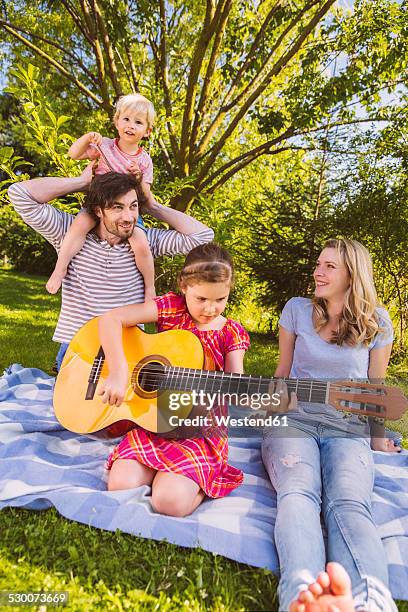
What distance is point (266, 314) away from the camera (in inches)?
292

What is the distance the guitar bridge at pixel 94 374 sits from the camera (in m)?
2.28

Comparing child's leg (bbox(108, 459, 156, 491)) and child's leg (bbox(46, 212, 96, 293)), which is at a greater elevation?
child's leg (bbox(46, 212, 96, 293))

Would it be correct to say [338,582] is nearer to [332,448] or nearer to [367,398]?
[367,398]

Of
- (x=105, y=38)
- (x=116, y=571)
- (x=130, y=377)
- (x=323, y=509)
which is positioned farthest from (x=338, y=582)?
(x=105, y=38)

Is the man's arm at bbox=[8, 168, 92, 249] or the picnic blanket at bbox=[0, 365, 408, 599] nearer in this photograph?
the picnic blanket at bbox=[0, 365, 408, 599]

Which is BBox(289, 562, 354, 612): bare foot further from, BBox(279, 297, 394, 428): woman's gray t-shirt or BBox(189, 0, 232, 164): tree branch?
BBox(189, 0, 232, 164): tree branch

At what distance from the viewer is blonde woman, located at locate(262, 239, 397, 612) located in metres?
1.58

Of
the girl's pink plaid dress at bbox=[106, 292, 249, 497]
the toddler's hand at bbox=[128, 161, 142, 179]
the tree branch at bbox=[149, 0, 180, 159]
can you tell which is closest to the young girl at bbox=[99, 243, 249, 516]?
the girl's pink plaid dress at bbox=[106, 292, 249, 497]

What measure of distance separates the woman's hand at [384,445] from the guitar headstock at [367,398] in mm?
717

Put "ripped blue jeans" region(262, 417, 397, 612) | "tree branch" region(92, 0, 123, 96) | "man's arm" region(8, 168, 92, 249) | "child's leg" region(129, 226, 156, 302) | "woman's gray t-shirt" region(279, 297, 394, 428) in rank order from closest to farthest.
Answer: "ripped blue jeans" region(262, 417, 397, 612) → "woman's gray t-shirt" region(279, 297, 394, 428) → "man's arm" region(8, 168, 92, 249) → "child's leg" region(129, 226, 156, 302) → "tree branch" region(92, 0, 123, 96)

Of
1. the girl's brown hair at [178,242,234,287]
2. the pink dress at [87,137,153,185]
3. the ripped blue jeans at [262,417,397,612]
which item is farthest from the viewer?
the pink dress at [87,137,153,185]

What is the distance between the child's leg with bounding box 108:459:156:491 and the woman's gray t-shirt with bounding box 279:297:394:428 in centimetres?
92

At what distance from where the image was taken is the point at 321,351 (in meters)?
2.46

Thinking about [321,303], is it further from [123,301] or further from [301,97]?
[301,97]
